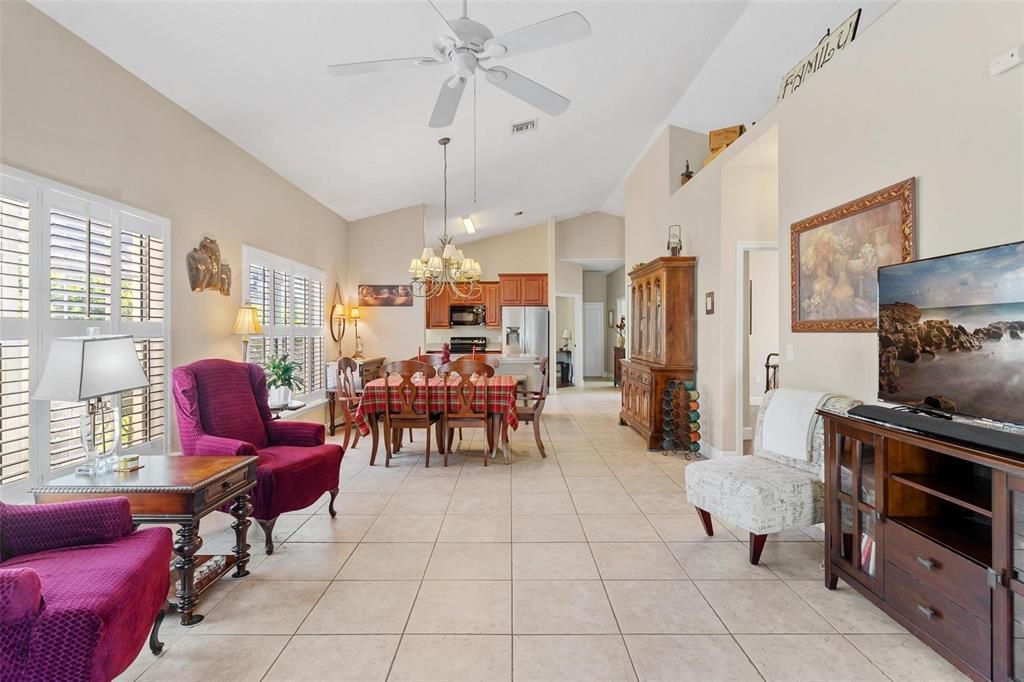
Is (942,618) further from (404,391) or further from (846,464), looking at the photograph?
(404,391)

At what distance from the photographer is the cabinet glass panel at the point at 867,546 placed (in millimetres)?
2027

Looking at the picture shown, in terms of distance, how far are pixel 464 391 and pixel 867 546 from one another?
3.07 metres

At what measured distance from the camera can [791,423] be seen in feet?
8.93

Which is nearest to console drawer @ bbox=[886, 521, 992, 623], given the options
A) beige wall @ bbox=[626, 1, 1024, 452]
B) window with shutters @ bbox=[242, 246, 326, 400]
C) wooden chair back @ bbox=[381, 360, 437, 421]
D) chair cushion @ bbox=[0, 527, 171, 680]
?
beige wall @ bbox=[626, 1, 1024, 452]

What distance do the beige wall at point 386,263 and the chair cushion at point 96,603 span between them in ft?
17.3

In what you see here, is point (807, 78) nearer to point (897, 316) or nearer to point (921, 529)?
point (897, 316)

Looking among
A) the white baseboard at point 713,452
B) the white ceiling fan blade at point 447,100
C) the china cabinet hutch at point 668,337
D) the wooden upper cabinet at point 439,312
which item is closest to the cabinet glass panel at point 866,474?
the white baseboard at point 713,452

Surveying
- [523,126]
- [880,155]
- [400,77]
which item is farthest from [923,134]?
[523,126]

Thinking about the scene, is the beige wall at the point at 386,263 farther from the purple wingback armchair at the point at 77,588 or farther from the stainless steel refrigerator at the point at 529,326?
the purple wingback armchair at the point at 77,588

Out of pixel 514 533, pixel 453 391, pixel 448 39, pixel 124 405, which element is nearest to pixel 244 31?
pixel 448 39

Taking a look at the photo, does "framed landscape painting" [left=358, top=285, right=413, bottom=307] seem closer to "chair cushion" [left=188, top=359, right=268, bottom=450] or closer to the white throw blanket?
"chair cushion" [left=188, top=359, right=268, bottom=450]

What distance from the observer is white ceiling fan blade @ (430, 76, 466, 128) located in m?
2.54

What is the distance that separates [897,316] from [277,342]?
16.4 feet

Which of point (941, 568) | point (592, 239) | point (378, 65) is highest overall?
point (592, 239)
